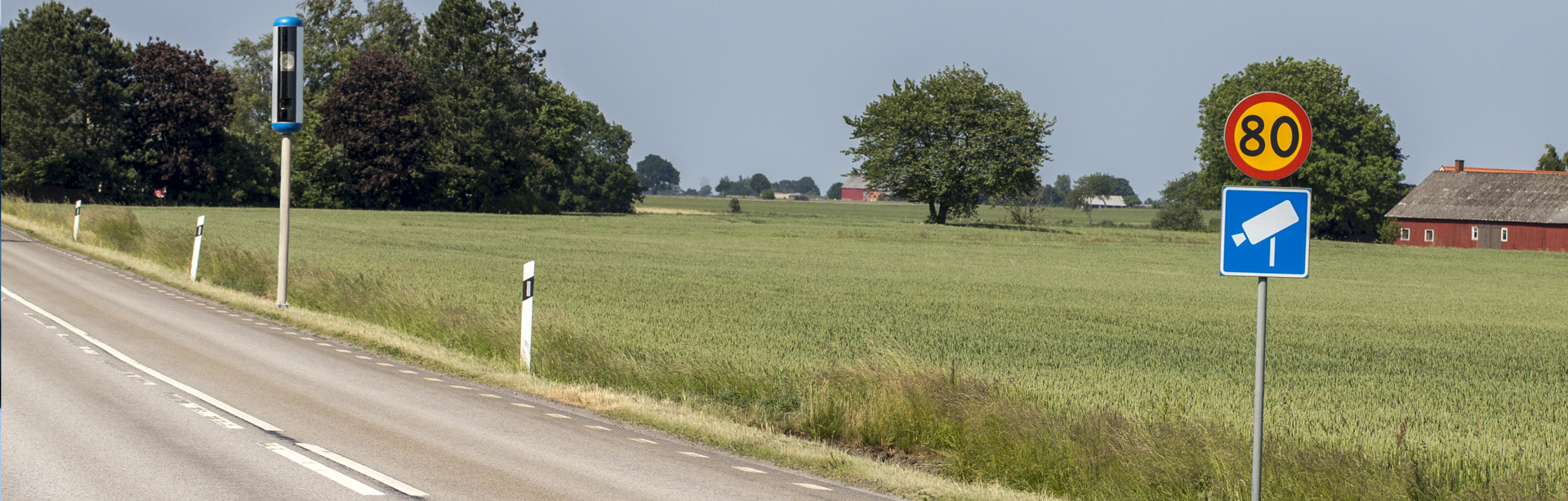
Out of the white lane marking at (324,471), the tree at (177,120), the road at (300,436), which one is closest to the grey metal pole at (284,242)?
the road at (300,436)

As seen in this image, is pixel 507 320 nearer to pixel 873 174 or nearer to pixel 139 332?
pixel 139 332

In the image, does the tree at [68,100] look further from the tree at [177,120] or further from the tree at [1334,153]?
the tree at [1334,153]

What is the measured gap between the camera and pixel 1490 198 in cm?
8150

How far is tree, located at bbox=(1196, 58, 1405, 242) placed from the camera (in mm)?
82312

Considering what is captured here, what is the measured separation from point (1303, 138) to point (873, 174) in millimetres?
85006

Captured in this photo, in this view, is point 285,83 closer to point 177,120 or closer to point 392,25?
point 177,120

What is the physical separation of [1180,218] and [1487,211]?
25.6 meters

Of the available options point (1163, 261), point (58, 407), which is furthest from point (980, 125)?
point (58, 407)

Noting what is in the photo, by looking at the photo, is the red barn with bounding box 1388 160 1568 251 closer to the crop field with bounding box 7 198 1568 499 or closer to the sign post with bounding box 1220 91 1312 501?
the crop field with bounding box 7 198 1568 499

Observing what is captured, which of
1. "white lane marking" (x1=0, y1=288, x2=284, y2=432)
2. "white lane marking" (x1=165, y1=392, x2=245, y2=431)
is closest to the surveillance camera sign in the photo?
"white lane marking" (x1=0, y1=288, x2=284, y2=432)

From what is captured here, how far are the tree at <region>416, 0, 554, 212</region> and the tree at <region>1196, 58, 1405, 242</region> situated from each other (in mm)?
52234

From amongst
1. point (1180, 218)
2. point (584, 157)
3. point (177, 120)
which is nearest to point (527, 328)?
point (177, 120)

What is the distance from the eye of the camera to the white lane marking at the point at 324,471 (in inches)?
270

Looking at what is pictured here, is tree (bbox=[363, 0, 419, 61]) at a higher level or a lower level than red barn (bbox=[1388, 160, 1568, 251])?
higher
